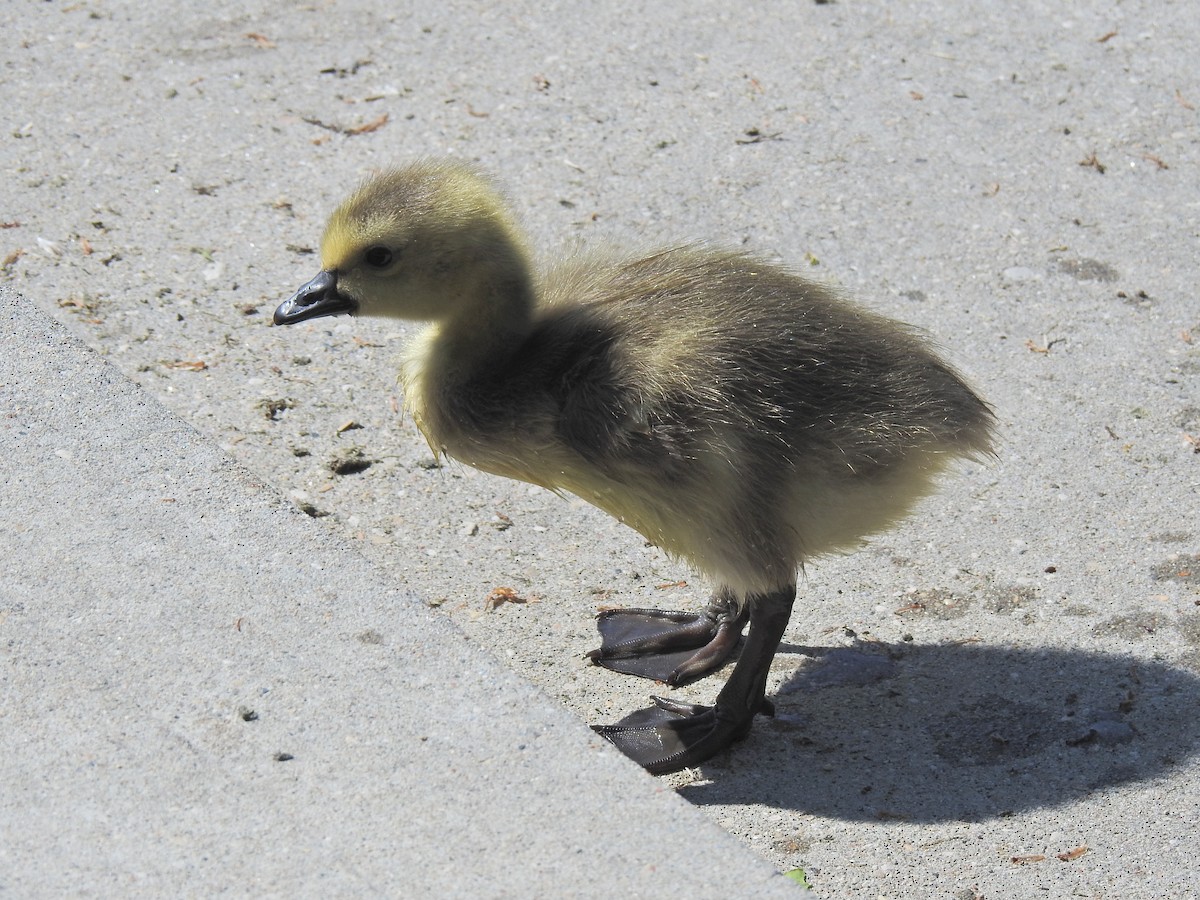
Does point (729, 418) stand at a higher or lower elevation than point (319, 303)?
higher

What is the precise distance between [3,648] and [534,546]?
1733mm

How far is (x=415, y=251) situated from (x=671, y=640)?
1.27m

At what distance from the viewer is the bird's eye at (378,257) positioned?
3.69m

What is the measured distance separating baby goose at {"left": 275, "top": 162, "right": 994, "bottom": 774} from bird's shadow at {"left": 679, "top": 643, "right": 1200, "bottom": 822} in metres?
0.17

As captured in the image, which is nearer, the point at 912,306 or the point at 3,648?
the point at 3,648

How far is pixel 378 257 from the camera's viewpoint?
12.1 feet

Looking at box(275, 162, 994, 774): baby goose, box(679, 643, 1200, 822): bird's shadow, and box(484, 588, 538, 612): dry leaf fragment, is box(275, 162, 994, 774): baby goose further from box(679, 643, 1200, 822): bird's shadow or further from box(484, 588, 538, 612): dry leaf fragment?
box(484, 588, 538, 612): dry leaf fragment

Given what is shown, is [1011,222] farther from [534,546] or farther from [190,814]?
[190,814]

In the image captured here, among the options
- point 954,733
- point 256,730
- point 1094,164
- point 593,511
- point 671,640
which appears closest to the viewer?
point 256,730

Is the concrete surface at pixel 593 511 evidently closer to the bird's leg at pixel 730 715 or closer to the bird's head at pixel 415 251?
the bird's leg at pixel 730 715

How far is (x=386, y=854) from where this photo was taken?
248 centimetres

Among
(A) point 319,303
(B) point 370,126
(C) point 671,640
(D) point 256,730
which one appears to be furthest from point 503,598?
(B) point 370,126

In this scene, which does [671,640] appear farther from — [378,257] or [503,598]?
[378,257]

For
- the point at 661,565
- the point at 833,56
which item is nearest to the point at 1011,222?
the point at 833,56
